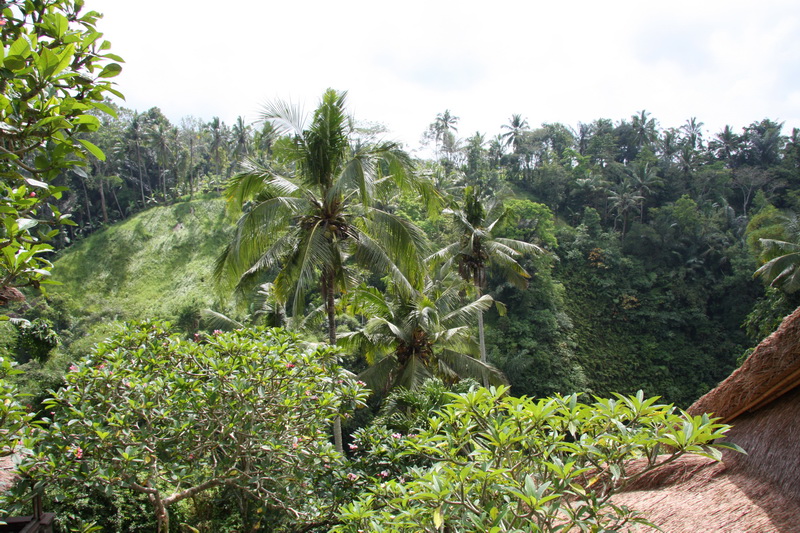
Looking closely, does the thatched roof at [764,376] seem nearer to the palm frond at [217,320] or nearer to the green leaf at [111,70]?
the green leaf at [111,70]

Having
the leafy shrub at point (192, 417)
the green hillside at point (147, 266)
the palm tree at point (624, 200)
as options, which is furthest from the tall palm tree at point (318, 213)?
the palm tree at point (624, 200)

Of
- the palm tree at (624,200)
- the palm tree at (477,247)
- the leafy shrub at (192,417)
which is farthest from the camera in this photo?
the palm tree at (624,200)

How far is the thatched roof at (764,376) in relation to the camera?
2.15 m

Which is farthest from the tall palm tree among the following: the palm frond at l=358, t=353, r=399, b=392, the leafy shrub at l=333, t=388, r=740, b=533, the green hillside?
the green hillside

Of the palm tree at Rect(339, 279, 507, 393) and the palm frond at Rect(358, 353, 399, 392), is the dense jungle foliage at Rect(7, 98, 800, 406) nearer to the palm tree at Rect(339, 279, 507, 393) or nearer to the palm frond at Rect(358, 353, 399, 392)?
the palm tree at Rect(339, 279, 507, 393)

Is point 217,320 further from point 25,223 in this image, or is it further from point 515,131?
point 515,131

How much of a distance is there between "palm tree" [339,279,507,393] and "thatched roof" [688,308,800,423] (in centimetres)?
620

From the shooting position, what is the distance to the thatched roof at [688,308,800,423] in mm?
2148

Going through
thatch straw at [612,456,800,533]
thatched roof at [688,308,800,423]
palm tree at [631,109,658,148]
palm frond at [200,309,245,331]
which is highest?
palm tree at [631,109,658,148]

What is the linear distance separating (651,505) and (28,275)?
3148 millimetres

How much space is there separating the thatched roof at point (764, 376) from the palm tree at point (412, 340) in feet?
20.3

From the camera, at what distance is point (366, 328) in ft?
29.8

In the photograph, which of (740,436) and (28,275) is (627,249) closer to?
(740,436)

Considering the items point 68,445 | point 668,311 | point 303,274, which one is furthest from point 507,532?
A: point 668,311
